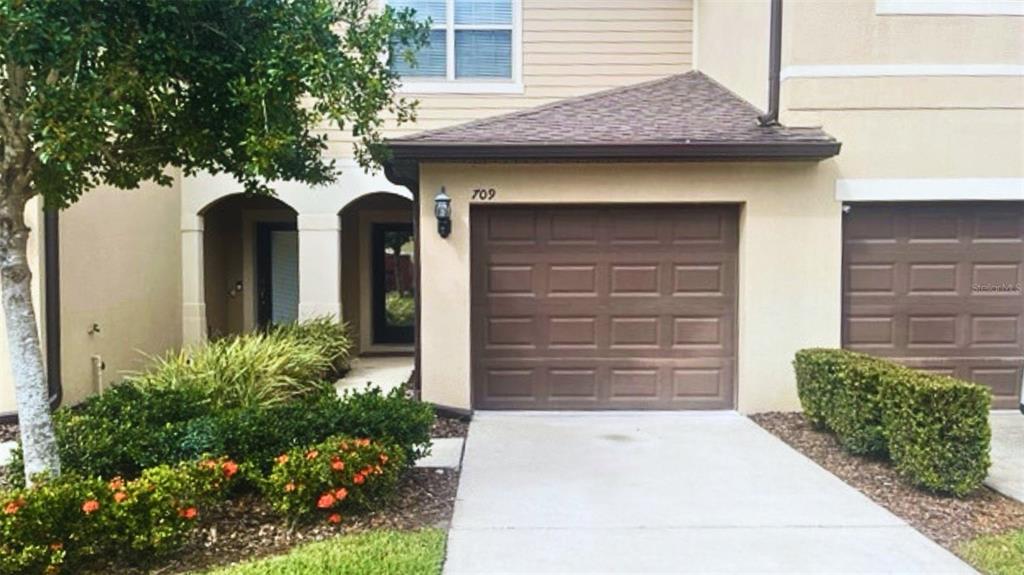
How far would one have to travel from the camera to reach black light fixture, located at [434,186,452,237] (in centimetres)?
721

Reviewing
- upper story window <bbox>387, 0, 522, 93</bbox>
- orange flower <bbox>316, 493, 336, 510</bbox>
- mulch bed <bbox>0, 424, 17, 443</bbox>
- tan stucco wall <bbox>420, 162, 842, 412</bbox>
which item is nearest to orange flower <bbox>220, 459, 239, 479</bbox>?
orange flower <bbox>316, 493, 336, 510</bbox>

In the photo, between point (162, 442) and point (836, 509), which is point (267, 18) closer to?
point (162, 442)

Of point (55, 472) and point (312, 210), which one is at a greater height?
point (312, 210)

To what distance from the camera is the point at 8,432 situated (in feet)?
22.5

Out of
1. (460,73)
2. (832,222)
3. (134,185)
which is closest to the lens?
(134,185)

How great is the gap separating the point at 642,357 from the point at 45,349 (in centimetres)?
689

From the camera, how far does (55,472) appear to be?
165 inches

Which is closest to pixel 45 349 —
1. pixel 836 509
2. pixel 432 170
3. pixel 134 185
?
pixel 134 185

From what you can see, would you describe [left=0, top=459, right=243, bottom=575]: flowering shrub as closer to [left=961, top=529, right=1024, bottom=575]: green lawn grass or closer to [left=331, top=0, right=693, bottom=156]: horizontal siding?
[left=961, top=529, right=1024, bottom=575]: green lawn grass

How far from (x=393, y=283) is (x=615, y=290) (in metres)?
6.47

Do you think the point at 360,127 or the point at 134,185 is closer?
the point at 360,127

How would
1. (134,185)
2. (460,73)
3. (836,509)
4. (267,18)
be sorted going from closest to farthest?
(267,18), (836,509), (134,185), (460,73)

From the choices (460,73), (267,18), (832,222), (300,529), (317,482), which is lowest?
(300,529)

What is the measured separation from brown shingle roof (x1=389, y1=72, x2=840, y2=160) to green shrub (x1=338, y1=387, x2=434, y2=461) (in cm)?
308
